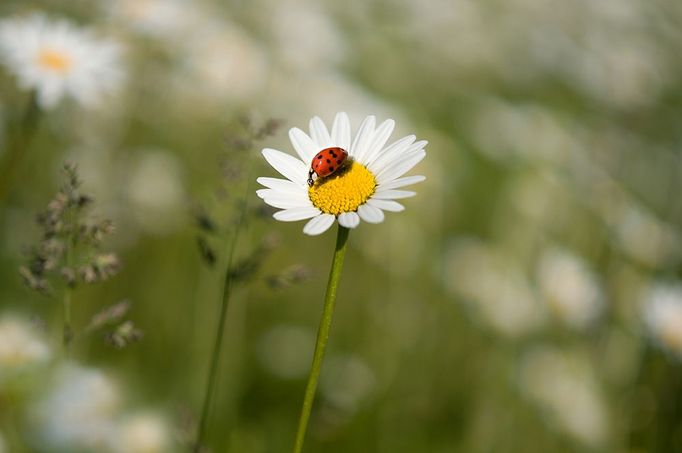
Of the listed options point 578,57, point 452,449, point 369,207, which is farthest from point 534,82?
point 369,207

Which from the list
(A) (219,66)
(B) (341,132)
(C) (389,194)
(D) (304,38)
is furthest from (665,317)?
(D) (304,38)

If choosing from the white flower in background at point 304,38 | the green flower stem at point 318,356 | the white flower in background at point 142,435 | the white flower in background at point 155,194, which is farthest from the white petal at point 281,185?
the white flower in background at point 304,38

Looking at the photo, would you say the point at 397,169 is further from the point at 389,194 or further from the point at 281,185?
the point at 281,185

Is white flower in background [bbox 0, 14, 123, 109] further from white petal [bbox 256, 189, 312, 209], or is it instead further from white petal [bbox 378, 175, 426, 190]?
white petal [bbox 378, 175, 426, 190]

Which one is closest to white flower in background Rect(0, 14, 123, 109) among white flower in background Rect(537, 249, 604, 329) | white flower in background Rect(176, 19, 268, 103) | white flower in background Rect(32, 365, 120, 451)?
white flower in background Rect(176, 19, 268, 103)

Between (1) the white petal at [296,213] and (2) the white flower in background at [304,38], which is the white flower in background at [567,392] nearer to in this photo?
(1) the white petal at [296,213]

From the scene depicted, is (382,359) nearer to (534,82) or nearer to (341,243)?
(341,243)
